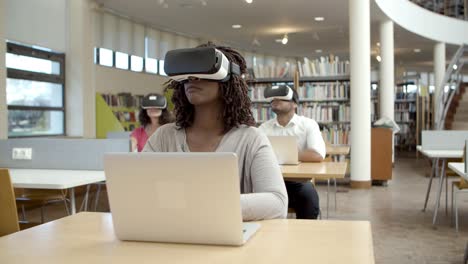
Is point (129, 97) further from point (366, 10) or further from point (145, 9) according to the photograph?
point (366, 10)

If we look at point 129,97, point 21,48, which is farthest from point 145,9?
point 21,48

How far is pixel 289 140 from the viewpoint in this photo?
145 inches

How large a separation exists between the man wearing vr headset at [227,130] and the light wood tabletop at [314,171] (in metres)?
1.38

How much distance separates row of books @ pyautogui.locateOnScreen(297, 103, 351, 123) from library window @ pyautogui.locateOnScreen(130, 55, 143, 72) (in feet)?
15.0

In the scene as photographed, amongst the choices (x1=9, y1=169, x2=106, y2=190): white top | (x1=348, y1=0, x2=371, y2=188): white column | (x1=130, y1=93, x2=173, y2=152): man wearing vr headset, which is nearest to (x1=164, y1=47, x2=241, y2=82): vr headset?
(x1=9, y1=169, x2=106, y2=190): white top

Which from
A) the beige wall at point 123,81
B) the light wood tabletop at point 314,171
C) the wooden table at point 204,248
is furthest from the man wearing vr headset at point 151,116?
the beige wall at point 123,81

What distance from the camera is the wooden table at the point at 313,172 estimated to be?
10.5 ft

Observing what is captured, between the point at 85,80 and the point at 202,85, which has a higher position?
the point at 85,80

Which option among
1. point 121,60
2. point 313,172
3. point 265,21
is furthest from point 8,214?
point 265,21

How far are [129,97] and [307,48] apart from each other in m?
6.93

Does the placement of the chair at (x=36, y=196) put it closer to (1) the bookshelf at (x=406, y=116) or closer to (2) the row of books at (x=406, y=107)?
(1) the bookshelf at (x=406, y=116)

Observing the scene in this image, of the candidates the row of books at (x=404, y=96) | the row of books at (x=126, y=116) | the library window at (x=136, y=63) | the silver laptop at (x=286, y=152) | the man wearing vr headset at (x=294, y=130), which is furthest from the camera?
the row of books at (x=404, y=96)

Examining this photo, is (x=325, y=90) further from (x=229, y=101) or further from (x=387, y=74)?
(x=229, y=101)

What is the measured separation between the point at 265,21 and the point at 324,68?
345 centimetres
